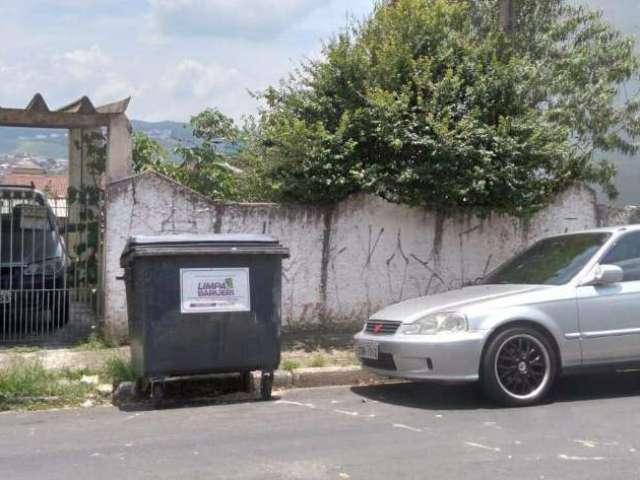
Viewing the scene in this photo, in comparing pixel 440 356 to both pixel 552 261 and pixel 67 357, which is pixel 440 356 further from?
pixel 67 357

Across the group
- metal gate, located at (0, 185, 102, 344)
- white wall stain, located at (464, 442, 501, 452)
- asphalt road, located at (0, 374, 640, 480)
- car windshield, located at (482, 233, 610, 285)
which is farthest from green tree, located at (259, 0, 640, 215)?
white wall stain, located at (464, 442, 501, 452)

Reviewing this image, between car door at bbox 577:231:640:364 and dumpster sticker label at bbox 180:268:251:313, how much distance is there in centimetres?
299

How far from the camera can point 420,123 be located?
Result: 10422mm

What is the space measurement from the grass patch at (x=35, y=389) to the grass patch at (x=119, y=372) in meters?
0.24

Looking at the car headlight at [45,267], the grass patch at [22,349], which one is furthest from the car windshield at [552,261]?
the car headlight at [45,267]

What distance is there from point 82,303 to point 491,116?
563cm

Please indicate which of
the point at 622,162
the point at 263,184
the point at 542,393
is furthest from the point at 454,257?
the point at 622,162

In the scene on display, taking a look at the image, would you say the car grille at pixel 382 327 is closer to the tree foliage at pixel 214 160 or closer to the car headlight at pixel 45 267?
the tree foliage at pixel 214 160

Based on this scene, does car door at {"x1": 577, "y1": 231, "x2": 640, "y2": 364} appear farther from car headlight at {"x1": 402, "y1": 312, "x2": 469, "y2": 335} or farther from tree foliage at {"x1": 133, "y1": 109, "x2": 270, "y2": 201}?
tree foliage at {"x1": 133, "y1": 109, "x2": 270, "y2": 201}

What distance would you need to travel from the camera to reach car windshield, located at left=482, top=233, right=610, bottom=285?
794cm

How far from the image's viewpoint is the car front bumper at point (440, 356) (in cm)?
723

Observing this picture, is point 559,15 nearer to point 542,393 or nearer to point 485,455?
point 542,393

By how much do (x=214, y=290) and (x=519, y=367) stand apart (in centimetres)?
274

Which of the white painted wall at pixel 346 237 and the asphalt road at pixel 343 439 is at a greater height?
the white painted wall at pixel 346 237
